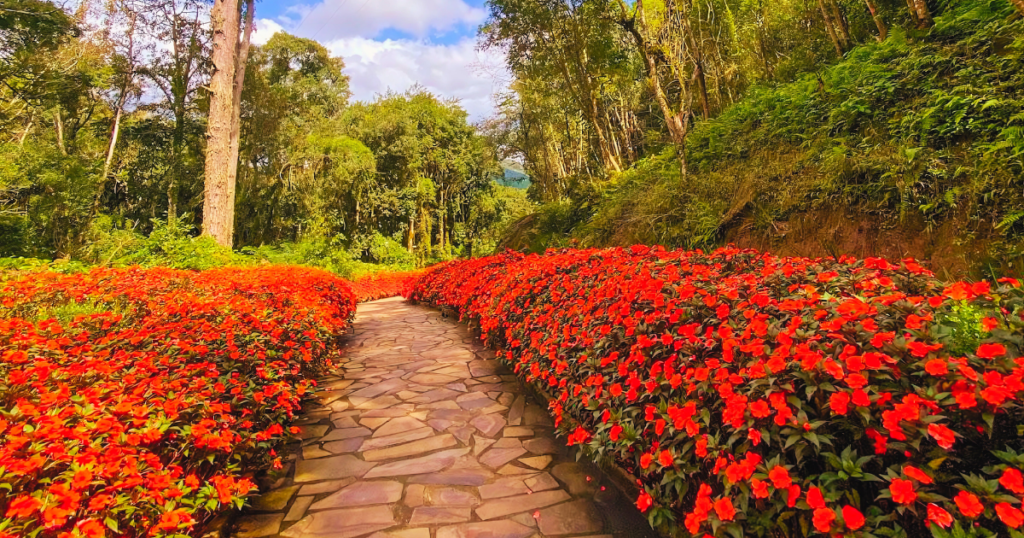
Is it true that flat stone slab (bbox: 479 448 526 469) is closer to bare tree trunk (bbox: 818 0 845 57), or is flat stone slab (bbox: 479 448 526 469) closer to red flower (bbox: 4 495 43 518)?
red flower (bbox: 4 495 43 518)

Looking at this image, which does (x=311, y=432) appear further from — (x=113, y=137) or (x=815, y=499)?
(x=113, y=137)

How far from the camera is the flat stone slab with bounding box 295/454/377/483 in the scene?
8.16 feet

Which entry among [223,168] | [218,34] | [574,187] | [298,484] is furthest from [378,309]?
[298,484]

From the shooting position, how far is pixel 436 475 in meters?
2.47

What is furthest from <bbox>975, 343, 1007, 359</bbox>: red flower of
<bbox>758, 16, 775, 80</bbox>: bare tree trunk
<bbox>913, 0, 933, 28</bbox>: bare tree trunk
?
<bbox>758, 16, 775, 80</bbox>: bare tree trunk

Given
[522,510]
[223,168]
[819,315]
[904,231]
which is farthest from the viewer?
[223,168]

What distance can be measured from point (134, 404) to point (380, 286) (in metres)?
11.7

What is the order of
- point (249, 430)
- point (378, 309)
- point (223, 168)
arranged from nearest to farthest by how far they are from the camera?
1. point (249, 430)
2. point (223, 168)
3. point (378, 309)

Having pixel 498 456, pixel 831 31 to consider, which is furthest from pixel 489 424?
pixel 831 31

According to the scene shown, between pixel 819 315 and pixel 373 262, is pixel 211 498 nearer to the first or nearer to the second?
pixel 819 315

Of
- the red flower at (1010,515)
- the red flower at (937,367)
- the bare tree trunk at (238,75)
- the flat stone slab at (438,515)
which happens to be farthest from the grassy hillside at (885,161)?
the bare tree trunk at (238,75)

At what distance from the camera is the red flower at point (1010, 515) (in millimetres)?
950

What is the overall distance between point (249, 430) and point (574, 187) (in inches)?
290

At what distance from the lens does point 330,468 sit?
8.48ft
